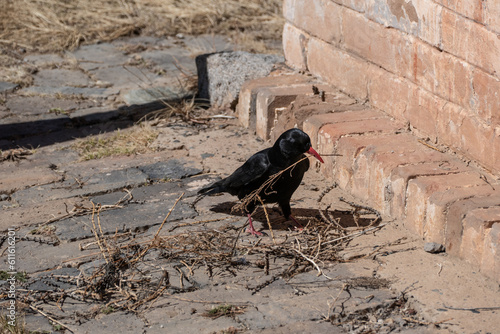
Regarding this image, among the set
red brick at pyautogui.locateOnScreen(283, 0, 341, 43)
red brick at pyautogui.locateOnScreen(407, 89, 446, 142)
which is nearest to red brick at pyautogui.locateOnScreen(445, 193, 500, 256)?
red brick at pyautogui.locateOnScreen(407, 89, 446, 142)

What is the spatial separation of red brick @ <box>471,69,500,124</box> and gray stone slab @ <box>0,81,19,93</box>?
190 inches

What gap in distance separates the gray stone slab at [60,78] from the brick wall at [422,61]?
2724 millimetres

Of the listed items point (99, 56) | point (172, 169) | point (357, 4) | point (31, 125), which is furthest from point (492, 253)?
point (99, 56)

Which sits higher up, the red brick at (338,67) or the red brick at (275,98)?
the red brick at (338,67)

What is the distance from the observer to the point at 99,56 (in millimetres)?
8250

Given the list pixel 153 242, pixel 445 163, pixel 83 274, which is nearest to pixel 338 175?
pixel 445 163

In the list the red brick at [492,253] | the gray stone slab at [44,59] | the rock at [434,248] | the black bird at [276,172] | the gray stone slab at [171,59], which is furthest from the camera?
the gray stone slab at [44,59]

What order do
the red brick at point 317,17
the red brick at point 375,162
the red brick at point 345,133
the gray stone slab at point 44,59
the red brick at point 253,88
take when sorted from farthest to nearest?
the gray stone slab at point 44,59 < the red brick at point 253,88 < the red brick at point 317,17 < the red brick at point 345,133 < the red brick at point 375,162

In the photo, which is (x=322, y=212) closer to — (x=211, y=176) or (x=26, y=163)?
(x=211, y=176)

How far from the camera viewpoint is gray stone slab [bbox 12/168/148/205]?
4863 mm

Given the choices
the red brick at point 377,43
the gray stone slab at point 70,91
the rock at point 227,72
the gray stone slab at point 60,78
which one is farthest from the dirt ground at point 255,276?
the gray stone slab at point 60,78

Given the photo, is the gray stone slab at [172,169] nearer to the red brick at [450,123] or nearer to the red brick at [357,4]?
the red brick at [357,4]

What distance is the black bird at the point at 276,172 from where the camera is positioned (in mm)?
4109

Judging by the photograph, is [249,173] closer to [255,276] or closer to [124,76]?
[255,276]
